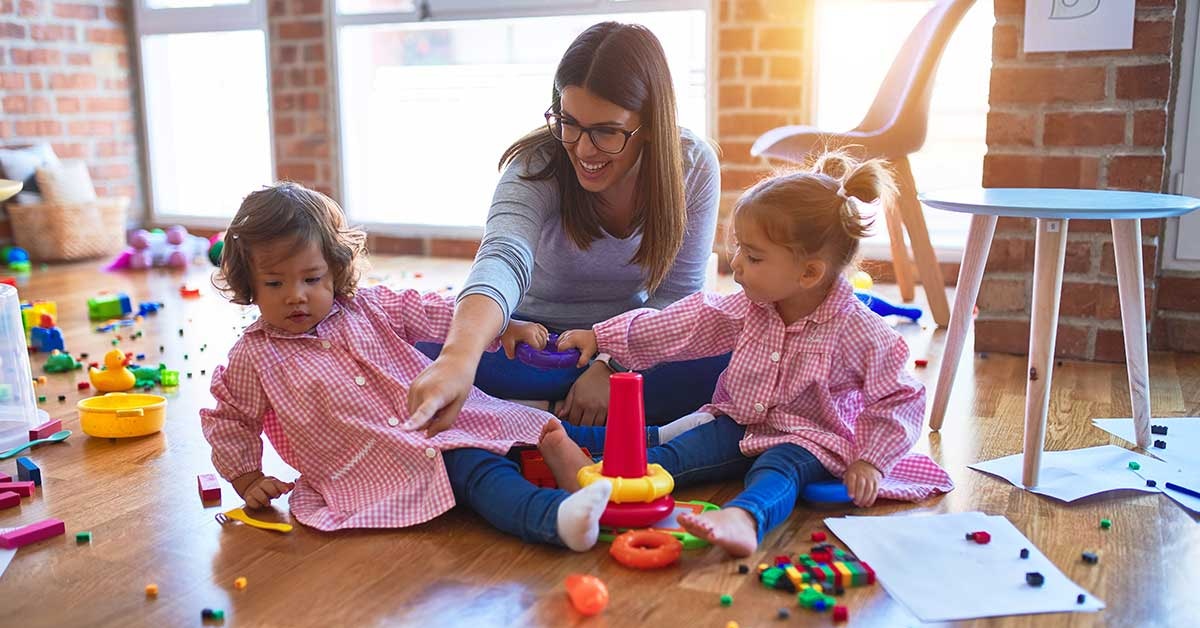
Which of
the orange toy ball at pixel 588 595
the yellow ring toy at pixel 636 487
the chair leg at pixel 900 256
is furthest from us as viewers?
the chair leg at pixel 900 256

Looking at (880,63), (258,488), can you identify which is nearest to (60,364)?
(258,488)

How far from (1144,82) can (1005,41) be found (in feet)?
1.02

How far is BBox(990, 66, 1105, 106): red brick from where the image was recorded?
238cm

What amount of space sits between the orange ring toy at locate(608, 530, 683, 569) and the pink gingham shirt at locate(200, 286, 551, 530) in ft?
0.88

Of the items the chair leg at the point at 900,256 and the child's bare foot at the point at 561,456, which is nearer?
the child's bare foot at the point at 561,456

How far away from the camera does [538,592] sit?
128 centimetres

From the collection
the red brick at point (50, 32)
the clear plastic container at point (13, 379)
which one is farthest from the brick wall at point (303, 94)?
the clear plastic container at point (13, 379)

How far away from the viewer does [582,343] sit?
169 cm

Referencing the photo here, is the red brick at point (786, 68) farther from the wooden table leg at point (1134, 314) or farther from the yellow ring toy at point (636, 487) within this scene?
the yellow ring toy at point (636, 487)

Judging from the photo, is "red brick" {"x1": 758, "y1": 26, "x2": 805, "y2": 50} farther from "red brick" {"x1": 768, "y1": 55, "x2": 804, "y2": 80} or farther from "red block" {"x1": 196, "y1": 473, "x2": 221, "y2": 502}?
"red block" {"x1": 196, "y1": 473, "x2": 221, "y2": 502}

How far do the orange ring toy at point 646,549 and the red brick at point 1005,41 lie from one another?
162cm

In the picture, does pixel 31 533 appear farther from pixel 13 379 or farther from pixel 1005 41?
pixel 1005 41

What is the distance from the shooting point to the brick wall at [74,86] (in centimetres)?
423

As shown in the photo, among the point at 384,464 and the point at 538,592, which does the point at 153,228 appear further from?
the point at 538,592
